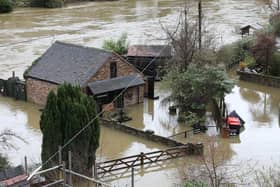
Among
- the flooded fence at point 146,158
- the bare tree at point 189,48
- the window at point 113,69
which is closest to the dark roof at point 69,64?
the window at point 113,69

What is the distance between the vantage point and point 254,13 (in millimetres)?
73250

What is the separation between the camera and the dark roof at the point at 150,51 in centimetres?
4084

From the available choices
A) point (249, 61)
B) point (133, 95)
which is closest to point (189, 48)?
point (133, 95)

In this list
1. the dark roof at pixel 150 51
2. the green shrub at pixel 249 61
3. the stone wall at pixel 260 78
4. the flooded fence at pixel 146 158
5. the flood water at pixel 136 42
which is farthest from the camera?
the green shrub at pixel 249 61

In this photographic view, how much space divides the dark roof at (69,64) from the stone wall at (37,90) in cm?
34

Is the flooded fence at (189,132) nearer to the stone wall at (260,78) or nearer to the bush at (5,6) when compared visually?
the stone wall at (260,78)

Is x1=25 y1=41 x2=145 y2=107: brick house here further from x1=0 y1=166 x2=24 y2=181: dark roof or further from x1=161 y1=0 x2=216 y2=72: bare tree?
x1=0 y1=166 x2=24 y2=181: dark roof

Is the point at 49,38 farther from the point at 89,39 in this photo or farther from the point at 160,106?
the point at 160,106

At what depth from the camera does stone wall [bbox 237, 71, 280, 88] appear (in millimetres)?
39875

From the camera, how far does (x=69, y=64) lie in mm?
35031

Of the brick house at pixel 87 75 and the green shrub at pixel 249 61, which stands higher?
the brick house at pixel 87 75

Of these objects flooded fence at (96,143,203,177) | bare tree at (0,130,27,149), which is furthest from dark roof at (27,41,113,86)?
flooded fence at (96,143,203,177)

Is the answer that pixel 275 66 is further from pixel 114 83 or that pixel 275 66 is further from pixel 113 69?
pixel 114 83

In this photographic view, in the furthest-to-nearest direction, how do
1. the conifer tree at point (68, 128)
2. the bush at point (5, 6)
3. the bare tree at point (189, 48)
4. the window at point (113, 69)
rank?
the bush at point (5, 6) < the bare tree at point (189, 48) < the window at point (113, 69) < the conifer tree at point (68, 128)
